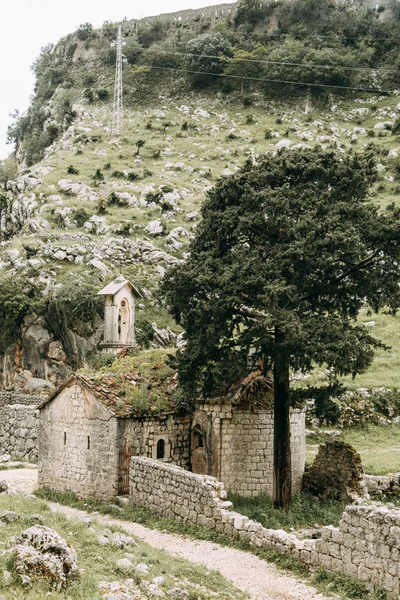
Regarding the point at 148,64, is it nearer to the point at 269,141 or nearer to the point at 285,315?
the point at 269,141

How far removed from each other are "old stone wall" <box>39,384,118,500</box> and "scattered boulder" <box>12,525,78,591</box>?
363 inches

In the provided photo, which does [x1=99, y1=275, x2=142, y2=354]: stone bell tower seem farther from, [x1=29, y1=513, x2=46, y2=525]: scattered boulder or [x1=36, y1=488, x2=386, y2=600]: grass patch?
[x1=29, y1=513, x2=46, y2=525]: scattered boulder

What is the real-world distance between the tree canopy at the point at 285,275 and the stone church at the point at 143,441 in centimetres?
121

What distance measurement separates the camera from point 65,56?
98625 mm

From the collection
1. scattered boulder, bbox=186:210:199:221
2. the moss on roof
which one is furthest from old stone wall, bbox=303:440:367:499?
scattered boulder, bbox=186:210:199:221

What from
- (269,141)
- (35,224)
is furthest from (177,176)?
(35,224)

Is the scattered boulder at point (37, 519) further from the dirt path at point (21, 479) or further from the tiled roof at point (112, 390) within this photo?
the dirt path at point (21, 479)

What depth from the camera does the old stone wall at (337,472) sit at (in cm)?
1928

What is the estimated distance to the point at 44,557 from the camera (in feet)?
28.8

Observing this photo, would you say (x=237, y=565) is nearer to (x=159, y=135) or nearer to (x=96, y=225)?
(x=96, y=225)

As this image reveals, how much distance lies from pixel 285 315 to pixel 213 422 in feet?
15.3

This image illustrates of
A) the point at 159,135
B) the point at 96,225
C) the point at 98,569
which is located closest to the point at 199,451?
the point at 98,569

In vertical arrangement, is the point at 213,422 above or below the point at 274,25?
below

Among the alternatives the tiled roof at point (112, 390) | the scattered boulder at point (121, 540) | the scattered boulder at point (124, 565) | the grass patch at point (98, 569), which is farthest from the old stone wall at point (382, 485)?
the scattered boulder at point (124, 565)
